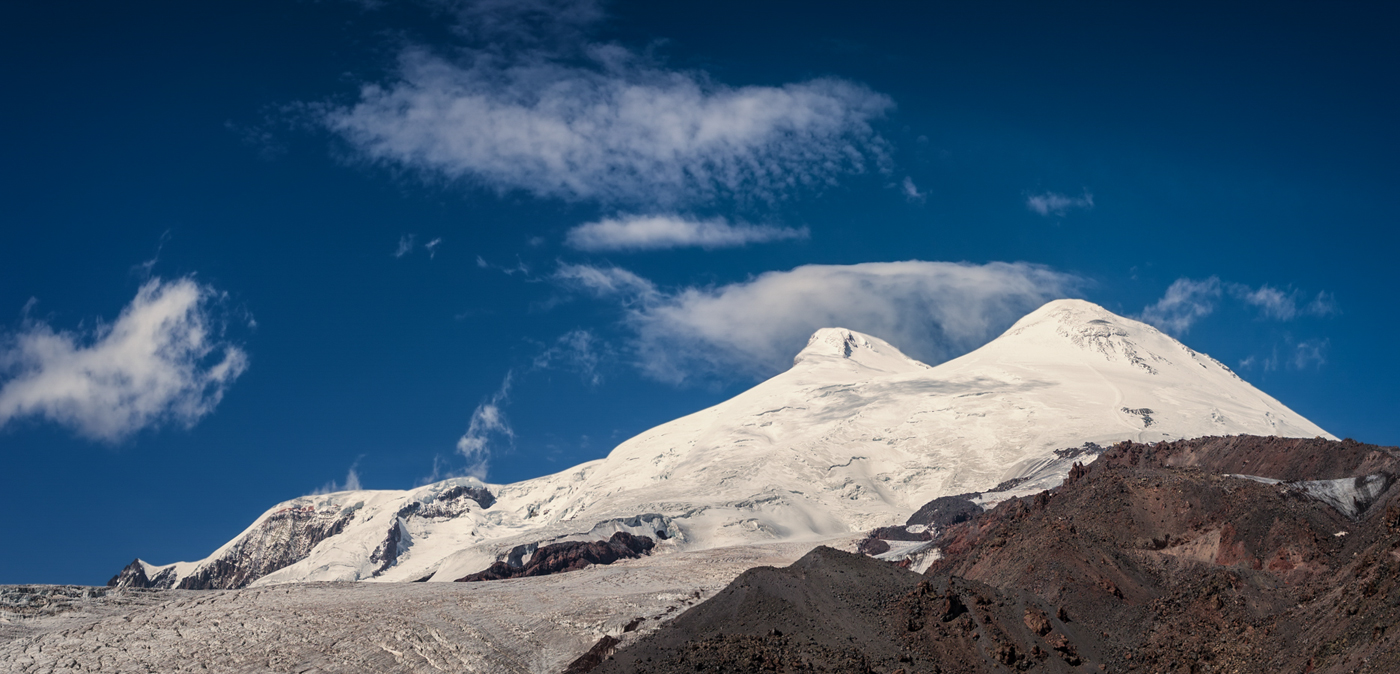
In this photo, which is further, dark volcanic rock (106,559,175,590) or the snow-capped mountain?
dark volcanic rock (106,559,175,590)

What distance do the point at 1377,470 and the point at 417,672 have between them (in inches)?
2270

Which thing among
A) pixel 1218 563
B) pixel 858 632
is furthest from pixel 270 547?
pixel 1218 563

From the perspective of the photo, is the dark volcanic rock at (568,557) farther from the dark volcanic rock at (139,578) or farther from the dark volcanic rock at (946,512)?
the dark volcanic rock at (139,578)

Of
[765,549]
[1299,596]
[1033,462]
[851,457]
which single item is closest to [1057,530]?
[1299,596]

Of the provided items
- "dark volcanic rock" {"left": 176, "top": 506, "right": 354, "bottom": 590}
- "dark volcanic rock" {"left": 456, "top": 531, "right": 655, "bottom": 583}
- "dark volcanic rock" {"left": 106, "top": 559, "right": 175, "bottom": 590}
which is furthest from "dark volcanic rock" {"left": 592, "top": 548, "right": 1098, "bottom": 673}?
"dark volcanic rock" {"left": 106, "top": 559, "right": 175, "bottom": 590}

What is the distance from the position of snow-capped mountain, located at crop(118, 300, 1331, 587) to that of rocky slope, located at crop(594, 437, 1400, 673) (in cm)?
6242

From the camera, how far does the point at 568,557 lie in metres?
110

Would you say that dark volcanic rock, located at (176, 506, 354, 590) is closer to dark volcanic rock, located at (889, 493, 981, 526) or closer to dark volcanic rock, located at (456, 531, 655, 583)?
dark volcanic rock, located at (456, 531, 655, 583)

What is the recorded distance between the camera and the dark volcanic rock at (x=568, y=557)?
350 ft

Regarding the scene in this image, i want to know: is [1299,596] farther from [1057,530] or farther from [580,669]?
[580,669]

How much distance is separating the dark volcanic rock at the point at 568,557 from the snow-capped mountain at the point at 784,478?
4937 millimetres

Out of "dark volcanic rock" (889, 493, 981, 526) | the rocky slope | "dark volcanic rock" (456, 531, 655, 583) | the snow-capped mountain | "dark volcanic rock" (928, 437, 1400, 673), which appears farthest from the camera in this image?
the snow-capped mountain

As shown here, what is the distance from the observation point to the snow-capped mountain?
138 meters

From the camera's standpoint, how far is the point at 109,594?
70875 millimetres
